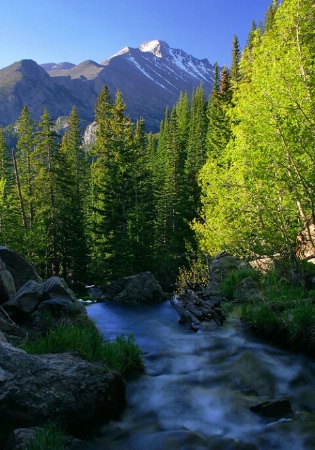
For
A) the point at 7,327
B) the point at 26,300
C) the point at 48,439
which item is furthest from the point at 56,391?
the point at 26,300

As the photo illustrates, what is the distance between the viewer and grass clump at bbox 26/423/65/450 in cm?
453

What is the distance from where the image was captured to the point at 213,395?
7180 millimetres

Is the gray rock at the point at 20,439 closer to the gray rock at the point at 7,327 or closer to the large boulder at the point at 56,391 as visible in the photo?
the large boulder at the point at 56,391

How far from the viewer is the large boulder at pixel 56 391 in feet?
17.6

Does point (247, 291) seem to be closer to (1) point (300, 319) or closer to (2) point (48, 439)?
(1) point (300, 319)

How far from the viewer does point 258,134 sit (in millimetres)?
13859

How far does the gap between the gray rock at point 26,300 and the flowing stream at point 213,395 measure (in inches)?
137

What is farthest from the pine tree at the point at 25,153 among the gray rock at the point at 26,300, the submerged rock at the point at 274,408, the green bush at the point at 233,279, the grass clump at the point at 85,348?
the submerged rock at the point at 274,408

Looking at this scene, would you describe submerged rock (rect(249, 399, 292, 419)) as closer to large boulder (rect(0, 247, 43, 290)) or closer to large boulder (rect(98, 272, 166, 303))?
large boulder (rect(0, 247, 43, 290))

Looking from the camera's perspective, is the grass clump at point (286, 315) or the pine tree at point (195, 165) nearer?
the grass clump at point (286, 315)

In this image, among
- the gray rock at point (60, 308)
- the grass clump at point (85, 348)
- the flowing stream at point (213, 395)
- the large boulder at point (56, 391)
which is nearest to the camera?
the large boulder at point (56, 391)

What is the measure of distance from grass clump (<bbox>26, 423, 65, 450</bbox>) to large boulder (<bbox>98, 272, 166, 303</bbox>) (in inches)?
625

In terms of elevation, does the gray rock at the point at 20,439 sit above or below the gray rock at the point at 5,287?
below

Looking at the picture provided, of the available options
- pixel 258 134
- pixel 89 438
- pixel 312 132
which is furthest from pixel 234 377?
pixel 258 134
